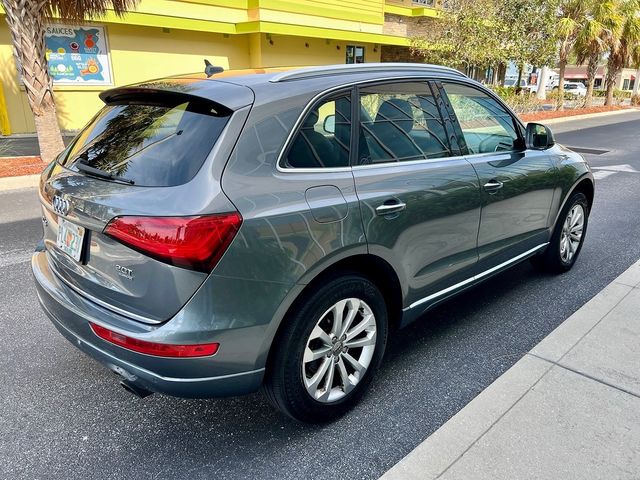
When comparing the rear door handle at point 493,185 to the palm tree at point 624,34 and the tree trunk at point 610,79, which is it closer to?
the palm tree at point 624,34

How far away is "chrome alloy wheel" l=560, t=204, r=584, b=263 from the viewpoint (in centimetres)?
446

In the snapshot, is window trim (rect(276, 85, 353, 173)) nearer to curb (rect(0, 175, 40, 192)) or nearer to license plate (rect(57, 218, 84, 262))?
license plate (rect(57, 218, 84, 262))

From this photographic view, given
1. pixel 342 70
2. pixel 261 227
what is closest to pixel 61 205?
pixel 261 227

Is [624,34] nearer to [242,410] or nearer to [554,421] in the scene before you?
[554,421]

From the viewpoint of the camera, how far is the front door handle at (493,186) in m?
3.29

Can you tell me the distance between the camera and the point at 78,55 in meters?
14.5

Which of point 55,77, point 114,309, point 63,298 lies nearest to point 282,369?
point 114,309

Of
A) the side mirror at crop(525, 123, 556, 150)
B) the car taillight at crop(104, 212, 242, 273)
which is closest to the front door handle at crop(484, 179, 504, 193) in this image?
the side mirror at crop(525, 123, 556, 150)

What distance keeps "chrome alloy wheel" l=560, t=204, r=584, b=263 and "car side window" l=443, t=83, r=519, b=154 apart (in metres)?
1.12

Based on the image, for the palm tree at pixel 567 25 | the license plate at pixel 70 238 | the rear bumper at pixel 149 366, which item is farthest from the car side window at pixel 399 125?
the palm tree at pixel 567 25

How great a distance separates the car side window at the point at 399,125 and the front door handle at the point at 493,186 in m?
0.35

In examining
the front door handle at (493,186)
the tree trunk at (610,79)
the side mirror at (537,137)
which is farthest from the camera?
the tree trunk at (610,79)

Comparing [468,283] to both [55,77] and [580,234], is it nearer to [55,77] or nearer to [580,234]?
[580,234]

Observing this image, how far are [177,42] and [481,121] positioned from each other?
14.8m
